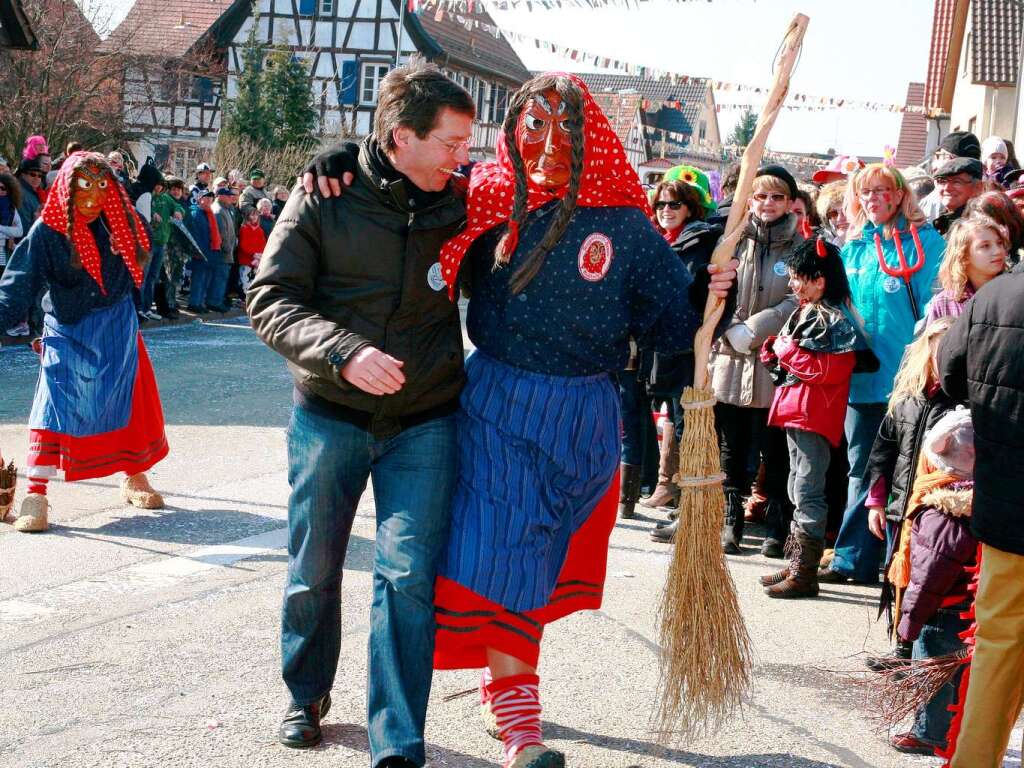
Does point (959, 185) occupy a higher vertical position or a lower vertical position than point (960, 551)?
higher

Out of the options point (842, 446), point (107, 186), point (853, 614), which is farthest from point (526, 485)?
point (107, 186)

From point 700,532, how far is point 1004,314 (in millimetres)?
1084

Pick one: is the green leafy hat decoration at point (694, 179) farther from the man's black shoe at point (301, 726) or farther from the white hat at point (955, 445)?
the man's black shoe at point (301, 726)

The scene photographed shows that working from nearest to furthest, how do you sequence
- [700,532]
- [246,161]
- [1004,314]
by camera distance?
1. [1004,314]
2. [700,532]
3. [246,161]

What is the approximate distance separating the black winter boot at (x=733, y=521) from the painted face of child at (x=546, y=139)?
11.1ft

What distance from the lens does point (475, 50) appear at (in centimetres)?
4216

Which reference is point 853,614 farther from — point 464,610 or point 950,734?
point 464,610

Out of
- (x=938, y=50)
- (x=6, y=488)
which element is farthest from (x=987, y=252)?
(x=938, y=50)

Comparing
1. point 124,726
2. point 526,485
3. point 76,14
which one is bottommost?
point 124,726

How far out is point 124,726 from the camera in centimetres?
396

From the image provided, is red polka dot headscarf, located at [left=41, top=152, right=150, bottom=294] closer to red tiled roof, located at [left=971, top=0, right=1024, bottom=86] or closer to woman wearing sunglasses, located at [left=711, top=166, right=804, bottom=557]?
woman wearing sunglasses, located at [left=711, top=166, right=804, bottom=557]

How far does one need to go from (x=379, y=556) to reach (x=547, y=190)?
1.15 meters

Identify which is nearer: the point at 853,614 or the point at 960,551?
the point at 960,551

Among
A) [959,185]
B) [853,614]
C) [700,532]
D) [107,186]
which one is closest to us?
[700,532]
